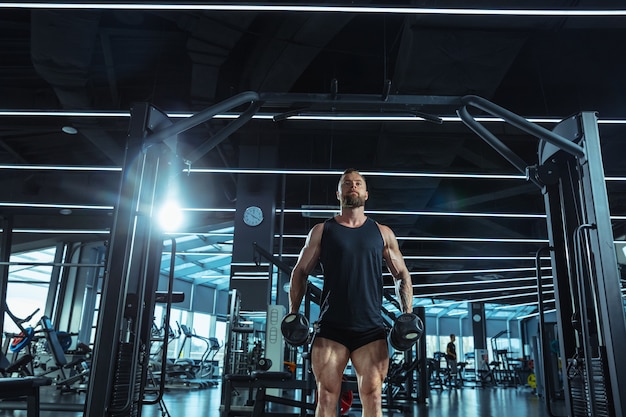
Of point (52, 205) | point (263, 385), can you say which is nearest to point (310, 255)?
point (263, 385)

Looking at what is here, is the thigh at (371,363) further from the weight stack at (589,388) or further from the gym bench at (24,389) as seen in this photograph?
the gym bench at (24,389)

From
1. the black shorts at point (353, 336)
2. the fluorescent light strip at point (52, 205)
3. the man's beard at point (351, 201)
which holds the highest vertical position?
the fluorescent light strip at point (52, 205)

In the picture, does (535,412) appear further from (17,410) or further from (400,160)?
(17,410)

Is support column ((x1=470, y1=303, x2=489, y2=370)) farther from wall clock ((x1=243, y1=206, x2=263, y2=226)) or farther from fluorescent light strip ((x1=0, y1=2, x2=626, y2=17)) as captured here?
fluorescent light strip ((x1=0, y1=2, x2=626, y2=17))

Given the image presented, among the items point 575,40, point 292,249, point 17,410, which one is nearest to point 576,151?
point 575,40

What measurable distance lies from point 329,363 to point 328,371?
0.10 ft

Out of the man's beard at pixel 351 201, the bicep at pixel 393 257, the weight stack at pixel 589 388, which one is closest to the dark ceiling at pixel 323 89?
the man's beard at pixel 351 201

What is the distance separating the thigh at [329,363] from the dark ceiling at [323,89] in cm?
168

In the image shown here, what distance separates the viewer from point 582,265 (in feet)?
9.06

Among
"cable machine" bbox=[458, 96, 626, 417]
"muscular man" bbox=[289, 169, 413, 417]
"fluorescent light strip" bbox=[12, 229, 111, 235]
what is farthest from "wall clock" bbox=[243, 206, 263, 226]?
"muscular man" bbox=[289, 169, 413, 417]

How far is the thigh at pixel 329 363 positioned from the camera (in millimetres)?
2002

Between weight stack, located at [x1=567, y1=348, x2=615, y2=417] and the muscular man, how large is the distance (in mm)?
1224

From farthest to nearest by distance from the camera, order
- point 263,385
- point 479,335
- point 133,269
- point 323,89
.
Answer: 1. point 479,335
2. point 323,89
3. point 263,385
4. point 133,269

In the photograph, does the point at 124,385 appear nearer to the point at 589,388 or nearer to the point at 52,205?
the point at 589,388
